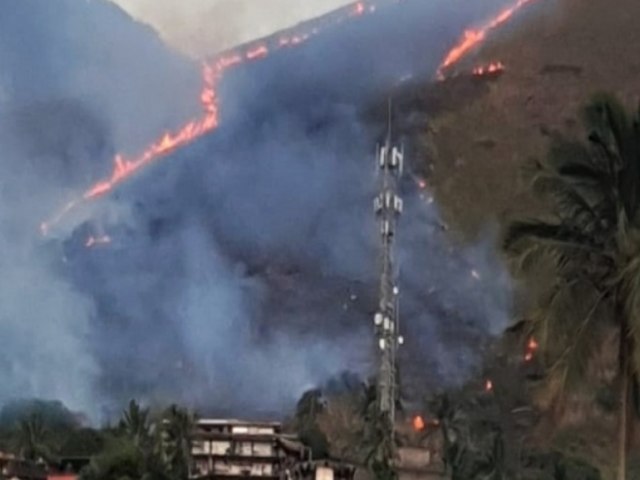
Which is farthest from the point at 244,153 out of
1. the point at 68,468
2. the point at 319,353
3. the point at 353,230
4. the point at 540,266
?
the point at 540,266

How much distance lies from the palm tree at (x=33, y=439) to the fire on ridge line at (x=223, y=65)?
823 inches

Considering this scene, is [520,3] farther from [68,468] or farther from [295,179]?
[68,468]

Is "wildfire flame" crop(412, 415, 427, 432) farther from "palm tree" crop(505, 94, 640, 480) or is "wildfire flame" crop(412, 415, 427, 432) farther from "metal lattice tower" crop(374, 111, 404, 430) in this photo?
"palm tree" crop(505, 94, 640, 480)

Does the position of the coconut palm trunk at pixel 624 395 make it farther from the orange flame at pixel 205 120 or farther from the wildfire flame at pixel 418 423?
the orange flame at pixel 205 120

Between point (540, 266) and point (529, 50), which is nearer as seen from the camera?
point (540, 266)

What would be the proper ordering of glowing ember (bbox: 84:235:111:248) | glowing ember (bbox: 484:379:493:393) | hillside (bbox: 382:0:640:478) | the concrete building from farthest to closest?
hillside (bbox: 382:0:640:478), glowing ember (bbox: 84:235:111:248), glowing ember (bbox: 484:379:493:393), the concrete building

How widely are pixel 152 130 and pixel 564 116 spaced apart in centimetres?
2472

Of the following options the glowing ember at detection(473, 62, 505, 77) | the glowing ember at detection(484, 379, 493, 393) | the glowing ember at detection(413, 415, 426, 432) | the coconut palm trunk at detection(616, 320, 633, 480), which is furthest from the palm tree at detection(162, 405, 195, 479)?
the glowing ember at detection(473, 62, 505, 77)

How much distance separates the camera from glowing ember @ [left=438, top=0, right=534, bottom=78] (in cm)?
8400

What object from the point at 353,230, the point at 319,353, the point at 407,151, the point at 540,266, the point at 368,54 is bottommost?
the point at 540,266

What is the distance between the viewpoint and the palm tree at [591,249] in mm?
10336

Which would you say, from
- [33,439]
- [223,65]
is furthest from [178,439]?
[223,65]

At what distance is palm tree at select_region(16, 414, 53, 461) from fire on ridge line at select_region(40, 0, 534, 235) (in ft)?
68.6

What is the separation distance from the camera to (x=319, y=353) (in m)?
74.7
